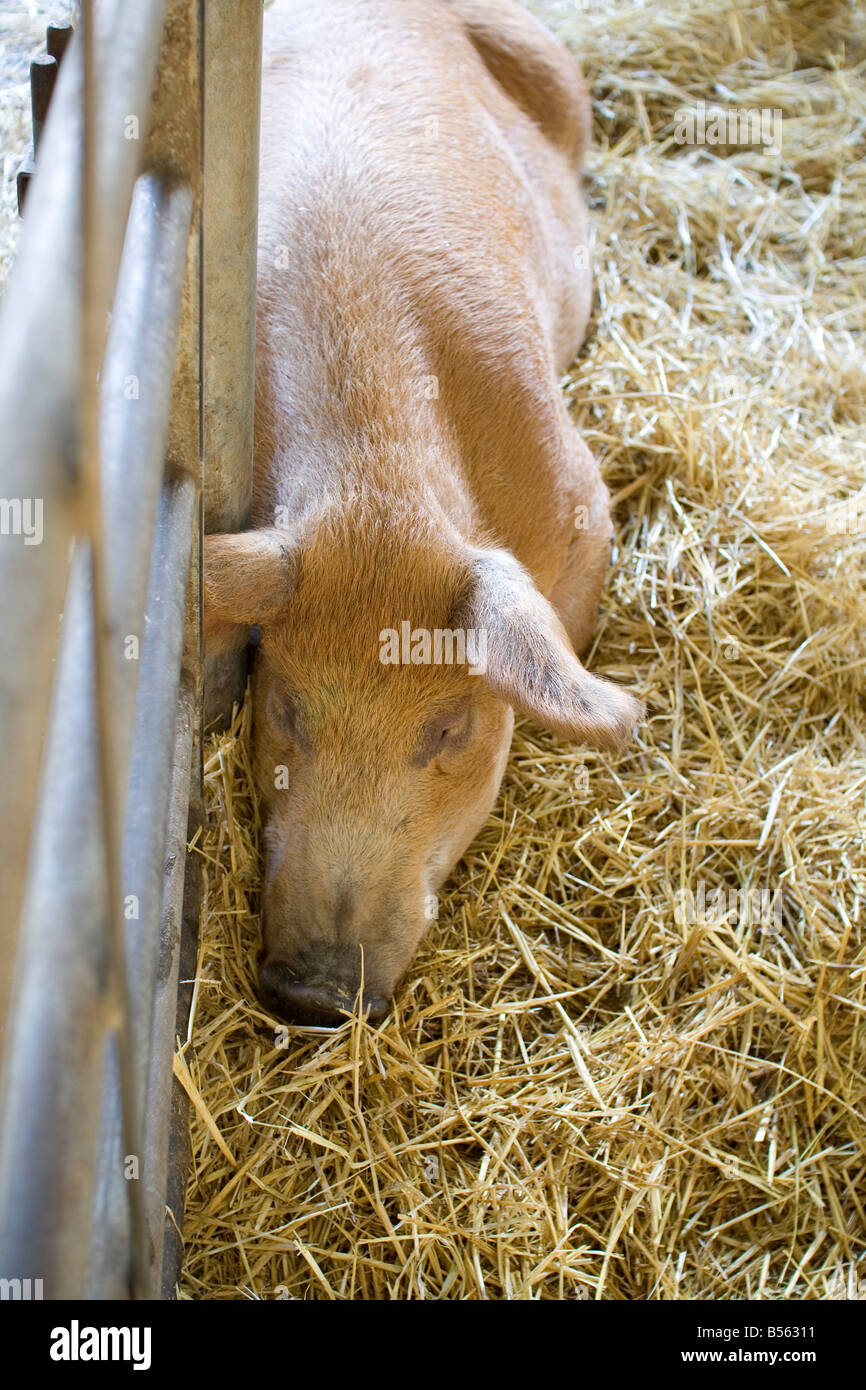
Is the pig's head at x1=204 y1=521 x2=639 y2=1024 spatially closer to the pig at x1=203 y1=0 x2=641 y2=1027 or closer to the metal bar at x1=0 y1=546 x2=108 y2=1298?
the pig at x1=203 y1=0 x2=641 y2=1027

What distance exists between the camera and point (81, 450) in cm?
113

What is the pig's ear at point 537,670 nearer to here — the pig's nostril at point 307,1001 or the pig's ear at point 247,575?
the pig's ear at point 247,575

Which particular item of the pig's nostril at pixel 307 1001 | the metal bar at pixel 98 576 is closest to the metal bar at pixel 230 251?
the pig's nostril at pixel 307 1001

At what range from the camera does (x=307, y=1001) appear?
9.53 feet

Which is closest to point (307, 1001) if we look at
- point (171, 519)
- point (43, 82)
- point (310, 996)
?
point (310, 996)

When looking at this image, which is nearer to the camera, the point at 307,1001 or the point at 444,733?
the point at 307,1001

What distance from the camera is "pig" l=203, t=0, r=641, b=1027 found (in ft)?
9.63

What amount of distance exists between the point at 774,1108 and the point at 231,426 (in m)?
1.99

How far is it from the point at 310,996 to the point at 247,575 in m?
0.93

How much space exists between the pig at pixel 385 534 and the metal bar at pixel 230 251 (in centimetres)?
15

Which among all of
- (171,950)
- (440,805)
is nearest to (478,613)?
(440,805)

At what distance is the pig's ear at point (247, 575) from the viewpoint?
108 inches

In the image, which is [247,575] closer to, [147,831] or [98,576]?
[147,831]
